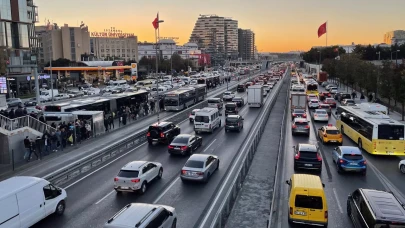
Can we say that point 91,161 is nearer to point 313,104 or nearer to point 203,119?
point 203,119

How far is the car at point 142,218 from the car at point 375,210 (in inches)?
244

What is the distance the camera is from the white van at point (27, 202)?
12023 millimetres

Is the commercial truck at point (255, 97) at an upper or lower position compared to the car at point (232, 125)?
upper

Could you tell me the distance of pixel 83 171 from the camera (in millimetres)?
20484

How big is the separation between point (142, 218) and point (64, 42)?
14787cm

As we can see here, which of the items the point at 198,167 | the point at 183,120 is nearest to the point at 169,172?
the point at 198,167

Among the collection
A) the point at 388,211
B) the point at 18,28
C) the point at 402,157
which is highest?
the point at 18,28

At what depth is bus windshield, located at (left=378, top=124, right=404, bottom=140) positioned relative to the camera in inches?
880

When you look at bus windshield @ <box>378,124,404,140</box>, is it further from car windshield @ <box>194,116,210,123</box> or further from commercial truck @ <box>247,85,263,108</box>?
commercial truck @ <box>247,85,263,108</box>

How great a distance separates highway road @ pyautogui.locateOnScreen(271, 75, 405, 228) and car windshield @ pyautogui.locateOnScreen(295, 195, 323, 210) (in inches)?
42.4

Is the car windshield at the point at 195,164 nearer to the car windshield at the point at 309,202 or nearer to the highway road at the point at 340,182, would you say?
the highway road at the point at 340,182

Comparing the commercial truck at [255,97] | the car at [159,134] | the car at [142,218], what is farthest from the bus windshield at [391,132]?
the commercial truck at [255,97]

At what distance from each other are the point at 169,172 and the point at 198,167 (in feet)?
9.21

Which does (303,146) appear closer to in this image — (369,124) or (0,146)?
(369,124)
